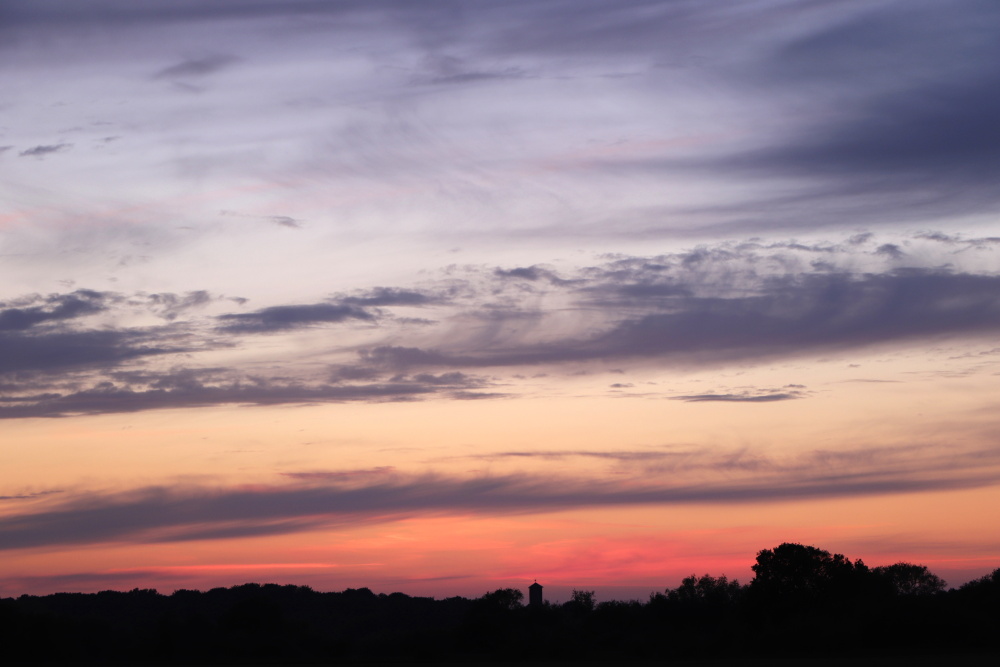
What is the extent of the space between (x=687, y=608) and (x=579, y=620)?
64.6ft

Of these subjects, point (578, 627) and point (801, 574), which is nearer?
point (801, 574)

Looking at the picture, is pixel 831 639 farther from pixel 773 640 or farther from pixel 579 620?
pixel 579 620

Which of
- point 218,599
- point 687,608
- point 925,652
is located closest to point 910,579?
point 687,608

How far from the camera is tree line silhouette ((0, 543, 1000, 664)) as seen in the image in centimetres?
8525

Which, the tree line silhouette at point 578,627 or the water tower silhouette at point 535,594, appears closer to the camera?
the tree line silhouette at point 578,627

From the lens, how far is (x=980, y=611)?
8631 centimetres

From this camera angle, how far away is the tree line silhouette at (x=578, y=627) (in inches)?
3356

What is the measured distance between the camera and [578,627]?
5408 inches

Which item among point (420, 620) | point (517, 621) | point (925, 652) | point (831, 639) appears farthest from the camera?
point (420, 620)

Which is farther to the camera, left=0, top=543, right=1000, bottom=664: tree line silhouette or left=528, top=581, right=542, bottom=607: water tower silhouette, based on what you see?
left=528, top=581, right=542, bottom=607: water tower silhouette

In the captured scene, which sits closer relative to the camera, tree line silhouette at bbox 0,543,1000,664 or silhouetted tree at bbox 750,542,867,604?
tree line silhouette at bbox 0,543,1000,664

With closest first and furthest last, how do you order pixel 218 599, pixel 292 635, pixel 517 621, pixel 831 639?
pixel 831 639
pixel 292 635
pixel 517 621
pixel 218 599

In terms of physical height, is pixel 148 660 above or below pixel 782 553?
below

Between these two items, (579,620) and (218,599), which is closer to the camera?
(218,599)
